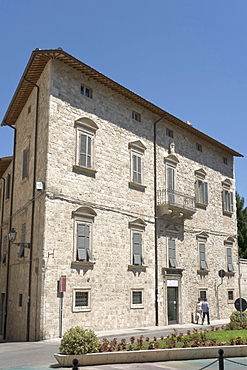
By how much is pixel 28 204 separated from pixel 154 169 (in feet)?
24.2

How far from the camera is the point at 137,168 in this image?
2197 cm

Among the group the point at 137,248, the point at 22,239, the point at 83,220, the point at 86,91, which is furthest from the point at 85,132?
the point at 137,248

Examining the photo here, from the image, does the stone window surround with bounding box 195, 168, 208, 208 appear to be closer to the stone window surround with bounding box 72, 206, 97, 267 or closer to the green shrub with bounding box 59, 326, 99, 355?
the stone window surround with bounding box 72, 206, 97, 267

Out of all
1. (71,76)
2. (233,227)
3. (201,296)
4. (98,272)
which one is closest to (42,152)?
(71,76)

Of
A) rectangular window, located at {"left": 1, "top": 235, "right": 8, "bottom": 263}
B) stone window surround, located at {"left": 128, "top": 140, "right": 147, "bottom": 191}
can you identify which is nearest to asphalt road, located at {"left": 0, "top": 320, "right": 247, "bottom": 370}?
stone window surround, located at {"left": 128, "top": 140, "right": 147, "bottom": 191}

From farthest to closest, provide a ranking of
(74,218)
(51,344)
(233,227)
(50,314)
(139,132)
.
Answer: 1. (233,227)
2. (139,132)
3. (74,218)
4. (50,314)
5. (51,344)

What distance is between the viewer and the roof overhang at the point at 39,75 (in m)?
18.4

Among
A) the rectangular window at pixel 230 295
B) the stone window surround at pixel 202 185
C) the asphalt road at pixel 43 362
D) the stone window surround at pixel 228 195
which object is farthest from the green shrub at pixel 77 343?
the stone window surround at pixel 228 195

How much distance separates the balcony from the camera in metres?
22.8

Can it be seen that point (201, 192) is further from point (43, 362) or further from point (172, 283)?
point (43, 362)

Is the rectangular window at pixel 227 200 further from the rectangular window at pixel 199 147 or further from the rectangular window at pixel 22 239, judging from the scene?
the rectangular window at pixel 22 239

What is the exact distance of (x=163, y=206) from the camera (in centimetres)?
2277

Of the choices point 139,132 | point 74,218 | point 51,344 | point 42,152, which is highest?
point 139,132

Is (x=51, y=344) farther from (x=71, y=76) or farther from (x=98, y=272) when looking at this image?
(x=71, y=76)
